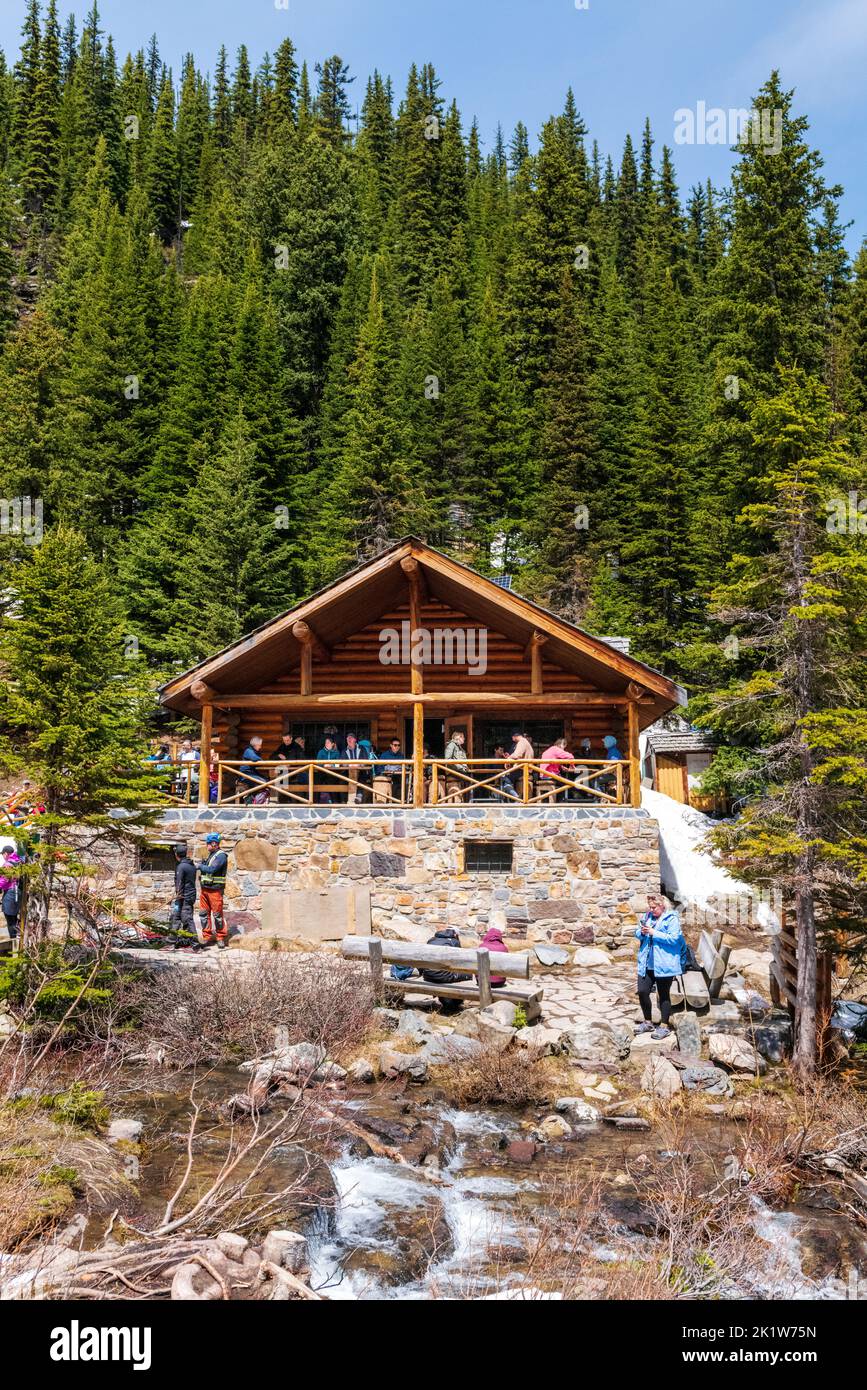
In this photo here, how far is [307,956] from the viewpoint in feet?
48.4

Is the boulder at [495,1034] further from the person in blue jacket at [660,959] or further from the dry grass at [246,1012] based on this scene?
the person in blue jacket at [660,959]

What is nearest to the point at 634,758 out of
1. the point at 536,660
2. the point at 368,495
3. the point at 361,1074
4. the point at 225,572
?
the point at 536,660

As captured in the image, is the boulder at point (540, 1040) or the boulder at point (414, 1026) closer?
the boulder at point (540, 1040)

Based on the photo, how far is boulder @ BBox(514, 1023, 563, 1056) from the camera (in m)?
11.7

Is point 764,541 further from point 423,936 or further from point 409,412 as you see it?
point 409,412

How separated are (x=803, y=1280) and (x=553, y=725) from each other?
14.5 m

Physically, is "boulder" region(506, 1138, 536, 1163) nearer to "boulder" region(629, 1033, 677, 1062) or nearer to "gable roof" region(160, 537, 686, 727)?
"boulder" region(629, 1033, 677, 1062)

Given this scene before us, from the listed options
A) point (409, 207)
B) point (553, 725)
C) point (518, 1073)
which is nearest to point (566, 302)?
point (409, 207)

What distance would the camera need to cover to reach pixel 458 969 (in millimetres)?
13375

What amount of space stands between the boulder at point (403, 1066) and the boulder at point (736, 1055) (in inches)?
138

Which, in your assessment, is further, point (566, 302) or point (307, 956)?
point (566, 302)

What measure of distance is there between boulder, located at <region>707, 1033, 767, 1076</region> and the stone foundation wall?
564cm

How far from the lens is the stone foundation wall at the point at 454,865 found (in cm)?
1733

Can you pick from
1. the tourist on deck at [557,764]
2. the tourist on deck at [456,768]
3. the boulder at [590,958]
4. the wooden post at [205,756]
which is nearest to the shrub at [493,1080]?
the boulder at [590,958]
